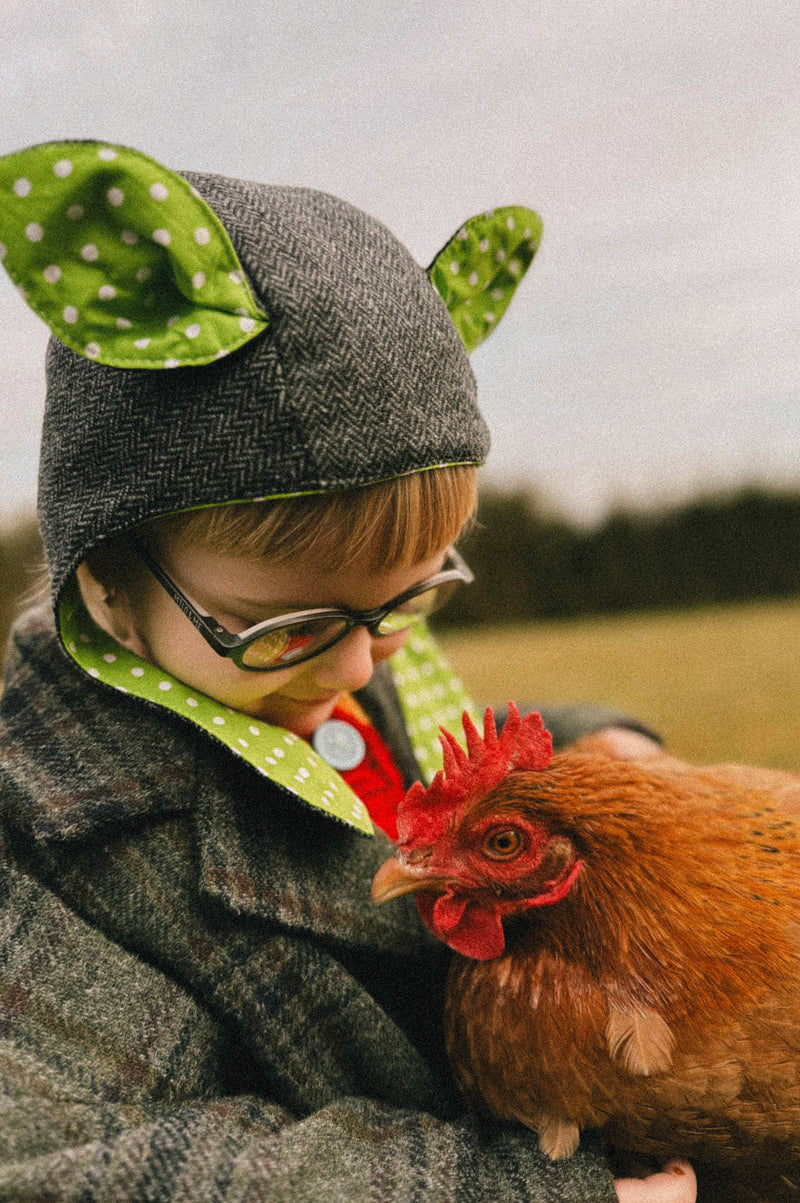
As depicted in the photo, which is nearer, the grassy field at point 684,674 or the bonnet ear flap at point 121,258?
the bonnet ear flap at point 121,258

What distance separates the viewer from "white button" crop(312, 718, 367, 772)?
57.9 inches

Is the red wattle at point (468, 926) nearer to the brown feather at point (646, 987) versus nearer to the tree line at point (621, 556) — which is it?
the brown feather at point (646, 987)

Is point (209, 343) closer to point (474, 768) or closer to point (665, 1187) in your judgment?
point (474, 768)

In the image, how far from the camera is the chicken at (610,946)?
0.98 m

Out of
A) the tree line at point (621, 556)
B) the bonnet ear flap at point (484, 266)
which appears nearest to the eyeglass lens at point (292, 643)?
the bonnet ear flap at point (484, 266)

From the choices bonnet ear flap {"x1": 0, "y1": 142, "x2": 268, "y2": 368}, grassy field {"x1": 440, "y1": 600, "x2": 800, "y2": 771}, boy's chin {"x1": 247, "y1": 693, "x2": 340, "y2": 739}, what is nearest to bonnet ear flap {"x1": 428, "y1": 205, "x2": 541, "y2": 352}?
bonnet ear flap {"x1": 0, "y1": 142, "x2": 268, "y2": 368}

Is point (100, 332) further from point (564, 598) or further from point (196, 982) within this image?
point (564, 598)

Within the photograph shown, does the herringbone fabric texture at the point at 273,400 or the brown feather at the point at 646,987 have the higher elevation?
the herringbone fabric texture at the point at 273,400

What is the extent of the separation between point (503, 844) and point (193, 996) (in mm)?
425

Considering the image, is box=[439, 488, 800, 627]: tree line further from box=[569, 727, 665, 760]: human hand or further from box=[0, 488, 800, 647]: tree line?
box=[569, 727, 665, 760]: human hand

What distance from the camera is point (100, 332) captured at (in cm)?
92

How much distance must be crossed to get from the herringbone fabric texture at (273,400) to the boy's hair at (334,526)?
0.12 feet

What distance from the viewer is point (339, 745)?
1.50m

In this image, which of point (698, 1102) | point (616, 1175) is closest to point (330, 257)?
point (698, 1102)
